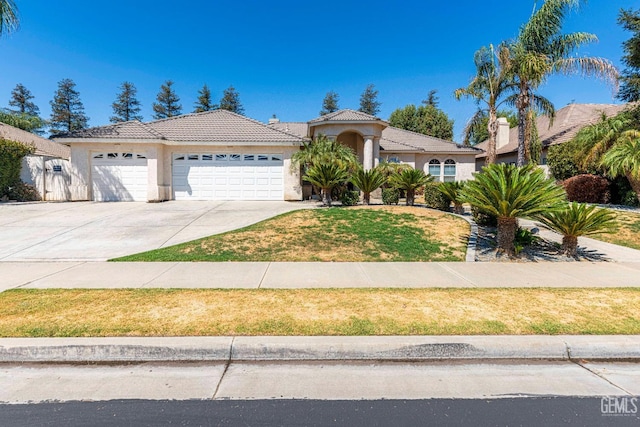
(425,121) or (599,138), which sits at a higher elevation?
(425,121)

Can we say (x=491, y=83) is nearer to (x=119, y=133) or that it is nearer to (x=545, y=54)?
(x=545, y=54)

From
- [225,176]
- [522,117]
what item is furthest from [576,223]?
[225,176]

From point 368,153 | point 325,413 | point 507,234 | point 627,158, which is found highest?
point 368,153

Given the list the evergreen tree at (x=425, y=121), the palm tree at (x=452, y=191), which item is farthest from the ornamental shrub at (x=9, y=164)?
the evergreen tree at (x=425, y=121)

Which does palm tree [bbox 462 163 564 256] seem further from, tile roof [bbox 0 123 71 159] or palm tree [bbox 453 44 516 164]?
tile roof [bbox 0 123 71 159]

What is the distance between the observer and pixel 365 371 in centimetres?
354

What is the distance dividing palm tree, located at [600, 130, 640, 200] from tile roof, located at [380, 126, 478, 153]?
9216 millimetres

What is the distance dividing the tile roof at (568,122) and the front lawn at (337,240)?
47.4ft

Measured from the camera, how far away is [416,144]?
24.2m

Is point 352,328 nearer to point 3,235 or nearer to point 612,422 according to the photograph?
point 612,422

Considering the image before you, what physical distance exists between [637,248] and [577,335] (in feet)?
27.4

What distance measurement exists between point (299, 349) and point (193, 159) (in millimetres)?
16070

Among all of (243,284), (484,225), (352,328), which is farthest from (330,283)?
(484,225)

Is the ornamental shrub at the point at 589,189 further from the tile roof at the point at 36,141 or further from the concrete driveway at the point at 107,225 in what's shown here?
the tile roof at the point at 36,141
